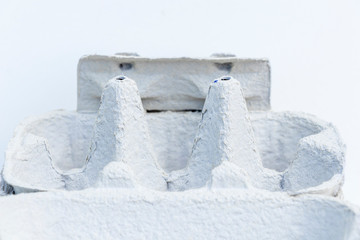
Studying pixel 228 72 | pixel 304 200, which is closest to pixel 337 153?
pixel 304 200

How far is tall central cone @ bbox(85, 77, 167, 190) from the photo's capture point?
1.09 m

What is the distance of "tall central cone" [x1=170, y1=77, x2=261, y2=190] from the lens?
3.52 feet

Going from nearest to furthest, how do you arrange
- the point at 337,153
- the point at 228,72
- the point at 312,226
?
the point at 312,226, the point at 337,153, the point at 228,72

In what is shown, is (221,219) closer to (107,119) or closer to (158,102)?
(107,119)

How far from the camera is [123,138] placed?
108cm

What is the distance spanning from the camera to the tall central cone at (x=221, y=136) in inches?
42.3

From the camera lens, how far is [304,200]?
84 cm

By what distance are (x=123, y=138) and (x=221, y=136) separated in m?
0.20

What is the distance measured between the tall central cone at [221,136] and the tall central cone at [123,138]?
0.08m

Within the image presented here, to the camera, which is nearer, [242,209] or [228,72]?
[242,209]

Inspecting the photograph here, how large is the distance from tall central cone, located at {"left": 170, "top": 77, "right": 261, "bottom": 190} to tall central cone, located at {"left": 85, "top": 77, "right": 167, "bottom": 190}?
0.08 m

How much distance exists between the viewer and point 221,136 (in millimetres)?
1068

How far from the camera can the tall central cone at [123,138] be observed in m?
1.09

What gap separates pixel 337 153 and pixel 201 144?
0.27m
